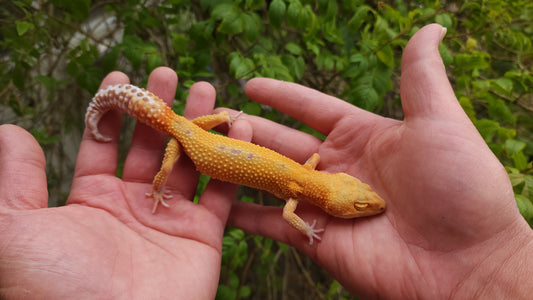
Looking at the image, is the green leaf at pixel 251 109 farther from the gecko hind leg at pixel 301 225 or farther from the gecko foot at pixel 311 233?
the gecko foot at pixel 311 233

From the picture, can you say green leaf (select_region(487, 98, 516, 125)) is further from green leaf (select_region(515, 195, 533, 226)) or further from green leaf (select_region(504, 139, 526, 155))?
green leaf (select_region(515, 195, 533, 226))

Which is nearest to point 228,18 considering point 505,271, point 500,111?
point 500,111

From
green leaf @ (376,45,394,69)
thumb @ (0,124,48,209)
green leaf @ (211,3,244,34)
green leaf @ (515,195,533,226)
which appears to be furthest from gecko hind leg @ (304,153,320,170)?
thumb @ (0,124,48,209)

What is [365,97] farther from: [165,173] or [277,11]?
[165,173]

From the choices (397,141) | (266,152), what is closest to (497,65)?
(397,141)

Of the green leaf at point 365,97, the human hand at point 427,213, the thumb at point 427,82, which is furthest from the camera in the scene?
the green leaf at point 365,97

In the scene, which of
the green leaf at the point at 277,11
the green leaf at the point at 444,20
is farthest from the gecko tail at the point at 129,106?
the green leaf at the point at 444,20

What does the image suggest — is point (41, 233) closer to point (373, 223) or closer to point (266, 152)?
point (266, 152)
